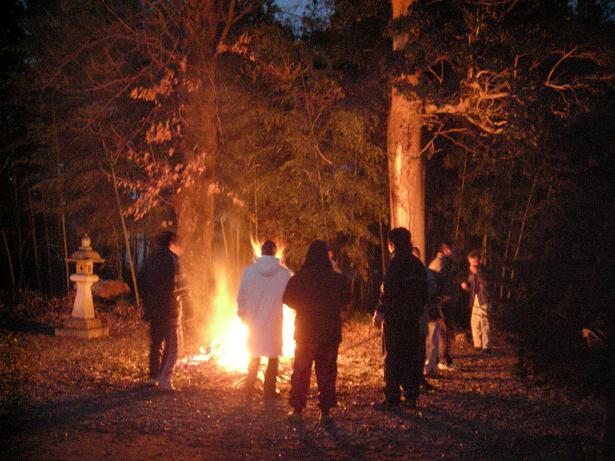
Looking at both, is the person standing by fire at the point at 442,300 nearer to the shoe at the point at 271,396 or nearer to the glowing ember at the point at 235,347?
the glowing ember at the point at 235,347

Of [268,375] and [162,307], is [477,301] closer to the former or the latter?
[268,375]

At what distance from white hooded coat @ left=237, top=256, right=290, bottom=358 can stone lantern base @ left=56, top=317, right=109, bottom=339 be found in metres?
5.15

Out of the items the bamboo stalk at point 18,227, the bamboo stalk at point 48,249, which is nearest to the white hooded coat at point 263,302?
the bamboo stalk at point 48,249

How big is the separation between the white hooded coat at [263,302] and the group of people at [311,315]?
0.03ft

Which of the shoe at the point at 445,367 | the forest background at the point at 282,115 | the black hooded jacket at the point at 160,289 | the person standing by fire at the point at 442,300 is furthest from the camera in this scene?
the forest background at the point at 282,115

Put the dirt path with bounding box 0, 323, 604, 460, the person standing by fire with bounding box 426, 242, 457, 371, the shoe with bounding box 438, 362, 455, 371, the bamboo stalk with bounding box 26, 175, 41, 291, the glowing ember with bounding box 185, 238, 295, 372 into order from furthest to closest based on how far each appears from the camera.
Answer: the bamboo stalk with bounding box 26, 175, 41, 291 < the shoe with bounding box 438, 362, 455, 371 < the glowing ember with bounding box 185, 238, 295, 372 < the person standing by fire with bounding box 426, 242, 457, 371 < the dirt path with bounding box 0, 323, 604, 460

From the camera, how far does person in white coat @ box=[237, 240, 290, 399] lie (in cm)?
724

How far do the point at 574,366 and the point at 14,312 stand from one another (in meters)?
12.1

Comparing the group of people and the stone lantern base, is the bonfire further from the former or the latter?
the stone lantern base

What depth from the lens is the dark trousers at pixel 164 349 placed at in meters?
7.68

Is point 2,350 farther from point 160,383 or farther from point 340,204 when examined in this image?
point 340,204

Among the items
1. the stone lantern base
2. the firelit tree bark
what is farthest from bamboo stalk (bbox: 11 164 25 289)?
the firelit tree bark

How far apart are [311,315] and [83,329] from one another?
20.7 ft

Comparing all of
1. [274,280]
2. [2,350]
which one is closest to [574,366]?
[274,280]
